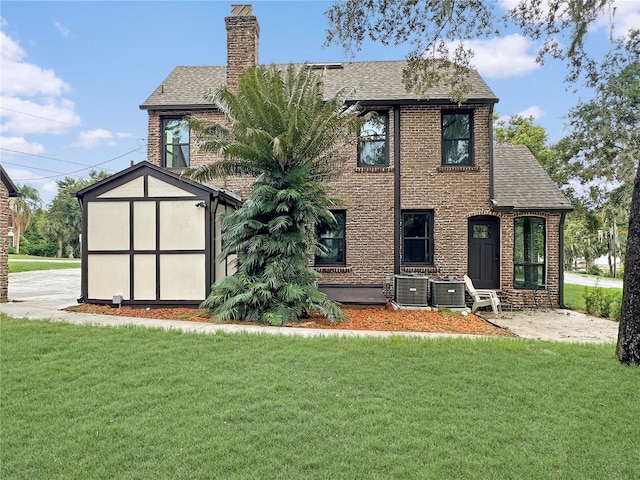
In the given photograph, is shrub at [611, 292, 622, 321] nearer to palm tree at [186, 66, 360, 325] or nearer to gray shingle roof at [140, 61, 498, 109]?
gray shingle roof at [140, 61, 498, 109]

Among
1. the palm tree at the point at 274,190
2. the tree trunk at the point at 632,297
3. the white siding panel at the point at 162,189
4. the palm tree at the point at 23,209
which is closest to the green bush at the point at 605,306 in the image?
the tree trunk at the point at 632,297

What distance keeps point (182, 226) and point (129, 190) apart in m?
1.61

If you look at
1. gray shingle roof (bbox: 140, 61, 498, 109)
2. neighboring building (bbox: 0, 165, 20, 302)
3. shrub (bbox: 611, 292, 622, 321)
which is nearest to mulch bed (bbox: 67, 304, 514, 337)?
neighboring building (bbox: 0, 165, 20, 302)

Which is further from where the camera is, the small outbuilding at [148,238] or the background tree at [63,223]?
the background tree at [63,223]

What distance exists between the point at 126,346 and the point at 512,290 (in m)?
Answer: 10.3

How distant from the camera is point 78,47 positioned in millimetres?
18672

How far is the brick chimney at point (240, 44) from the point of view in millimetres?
11805

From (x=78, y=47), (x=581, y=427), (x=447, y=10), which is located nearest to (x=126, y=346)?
(x=581, y=427)

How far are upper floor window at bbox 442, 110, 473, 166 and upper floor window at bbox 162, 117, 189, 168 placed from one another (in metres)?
8.16

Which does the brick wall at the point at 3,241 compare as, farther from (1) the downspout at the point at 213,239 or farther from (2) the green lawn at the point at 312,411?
(2) the green lawn at the point at 312,411

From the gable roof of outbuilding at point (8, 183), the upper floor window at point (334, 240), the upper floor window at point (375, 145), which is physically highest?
the upper floor window at point (375, 145)

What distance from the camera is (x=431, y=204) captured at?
11.7 m

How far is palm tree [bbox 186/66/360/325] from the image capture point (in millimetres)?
7973

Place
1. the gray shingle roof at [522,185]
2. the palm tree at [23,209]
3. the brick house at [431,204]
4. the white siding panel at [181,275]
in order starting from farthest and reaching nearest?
1. the palm tree at [23,209]
2. the brick house at [431,204]
3. the gray shingle roof at [522,185]
4. the white siding panel at [181,275]
